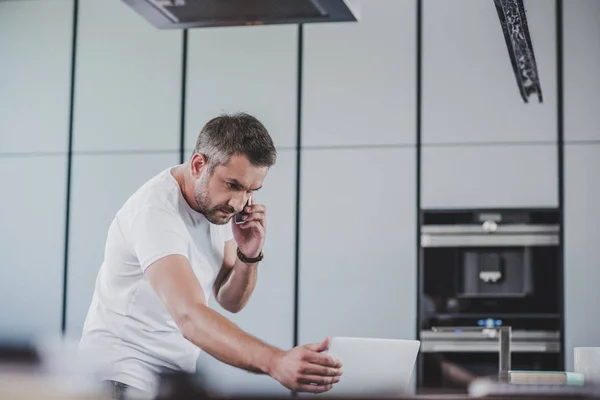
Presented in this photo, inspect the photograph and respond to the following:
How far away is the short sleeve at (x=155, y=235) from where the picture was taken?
2322 millimetres

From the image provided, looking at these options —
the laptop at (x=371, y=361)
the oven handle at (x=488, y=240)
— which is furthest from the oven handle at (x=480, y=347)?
the laptop at (x=371, y=361)

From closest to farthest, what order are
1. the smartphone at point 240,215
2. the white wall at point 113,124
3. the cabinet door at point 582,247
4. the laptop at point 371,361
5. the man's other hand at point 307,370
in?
the man's other hand at point 307,370
the laptop at point 371,361
the smartphone at point 240,215
the cabinet door at point 582,247
the white wall at point 113,124

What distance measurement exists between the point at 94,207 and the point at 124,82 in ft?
2.40

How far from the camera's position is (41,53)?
5488 millimetres

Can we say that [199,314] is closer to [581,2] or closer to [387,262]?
[387,262]

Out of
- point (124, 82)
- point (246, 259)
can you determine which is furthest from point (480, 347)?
point (124, 82)

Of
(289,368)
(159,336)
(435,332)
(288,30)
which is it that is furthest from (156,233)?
(288,30)

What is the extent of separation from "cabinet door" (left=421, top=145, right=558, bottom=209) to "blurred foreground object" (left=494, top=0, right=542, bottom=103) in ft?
1.16

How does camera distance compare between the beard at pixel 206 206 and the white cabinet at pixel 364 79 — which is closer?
the beard at pixel 206 206

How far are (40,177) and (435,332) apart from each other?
2.40 m

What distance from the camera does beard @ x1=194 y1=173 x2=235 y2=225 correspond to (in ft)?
8.41

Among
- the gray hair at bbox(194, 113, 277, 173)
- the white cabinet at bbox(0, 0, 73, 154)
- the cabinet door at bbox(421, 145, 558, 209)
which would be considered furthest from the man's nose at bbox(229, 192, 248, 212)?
the white cabinet at bbox(0, 0, 73, 154)

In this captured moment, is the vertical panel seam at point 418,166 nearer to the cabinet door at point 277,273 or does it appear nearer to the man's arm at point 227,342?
the cabinet door at point 277,273

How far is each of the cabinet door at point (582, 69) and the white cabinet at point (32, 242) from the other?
280 centimetres
